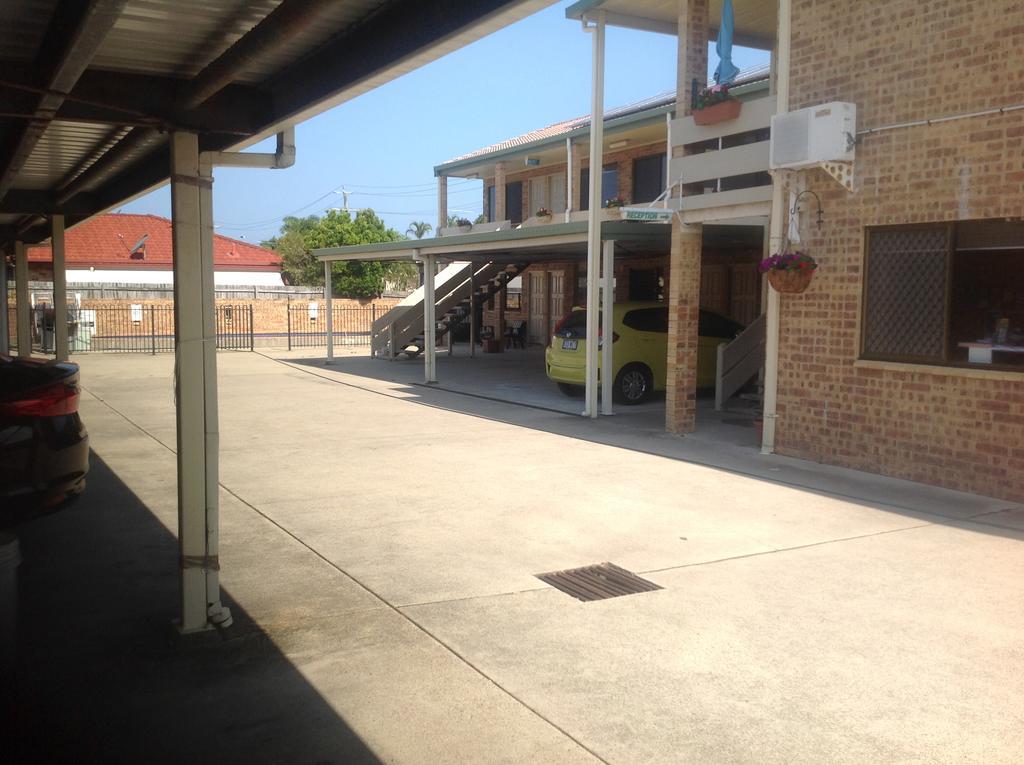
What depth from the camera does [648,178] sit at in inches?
854

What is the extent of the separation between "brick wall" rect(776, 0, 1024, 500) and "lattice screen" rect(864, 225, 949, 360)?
150 mm

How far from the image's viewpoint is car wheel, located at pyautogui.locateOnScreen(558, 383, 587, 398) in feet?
51.6

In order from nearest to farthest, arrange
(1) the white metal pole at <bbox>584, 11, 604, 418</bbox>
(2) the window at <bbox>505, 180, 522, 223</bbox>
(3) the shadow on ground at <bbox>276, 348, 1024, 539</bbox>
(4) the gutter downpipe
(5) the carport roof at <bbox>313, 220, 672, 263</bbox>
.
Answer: (3) the shadow on ground at <bbox>276, 348, 1024, 539</bbox> → (4) the gutter downpipe → (1) the white metal pole at <bbox>584, 11, 604, 418</bbox> → (5) the carport roof at <bbox>313, 220, 672, 263</bbox> → (2) the window at <bbox>505, 180, 522, 223</bbox>

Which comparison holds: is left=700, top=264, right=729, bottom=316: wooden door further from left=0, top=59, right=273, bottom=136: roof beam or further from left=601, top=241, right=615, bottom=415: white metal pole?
left=0, top=59, right=273, bottom=136: roof beam

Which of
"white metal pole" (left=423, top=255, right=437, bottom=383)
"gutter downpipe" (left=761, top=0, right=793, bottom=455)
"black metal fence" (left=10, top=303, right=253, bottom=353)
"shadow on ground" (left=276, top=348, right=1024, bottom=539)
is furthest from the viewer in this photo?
"black metal fence" (left=10, top=303, right=253, bottom=353)

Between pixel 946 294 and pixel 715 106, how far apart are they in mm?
3791

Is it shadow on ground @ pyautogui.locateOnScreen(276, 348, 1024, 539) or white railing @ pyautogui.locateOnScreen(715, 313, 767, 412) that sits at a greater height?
white railing @ pyautogui.locateOnScreen(715, 313, 767, 412)

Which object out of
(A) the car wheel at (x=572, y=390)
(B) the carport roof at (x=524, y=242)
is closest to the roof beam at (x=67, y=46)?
(B) the carport roof at (x=524, y=242)

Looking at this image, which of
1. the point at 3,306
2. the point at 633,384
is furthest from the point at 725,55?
the point at 3,306

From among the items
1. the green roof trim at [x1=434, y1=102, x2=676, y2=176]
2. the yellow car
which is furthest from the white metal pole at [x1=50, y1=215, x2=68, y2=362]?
the green roof trim at [x1=434, y1=102, x2=676, y2=176]

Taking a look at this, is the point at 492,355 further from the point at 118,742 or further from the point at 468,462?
the point at 118,742

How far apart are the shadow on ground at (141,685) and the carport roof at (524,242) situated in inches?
335

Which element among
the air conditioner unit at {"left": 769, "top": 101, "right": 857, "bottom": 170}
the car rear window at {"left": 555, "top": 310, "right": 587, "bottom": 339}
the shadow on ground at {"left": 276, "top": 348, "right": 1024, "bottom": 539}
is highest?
the air conditioner unit at {"left": 769, "top": 101, "right": 857, "bottom": 170}

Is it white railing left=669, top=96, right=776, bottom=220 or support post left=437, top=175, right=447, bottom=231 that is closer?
white railing left=669, top=96, right=776, bottom=220
